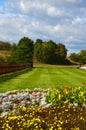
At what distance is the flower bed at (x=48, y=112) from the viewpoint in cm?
1115

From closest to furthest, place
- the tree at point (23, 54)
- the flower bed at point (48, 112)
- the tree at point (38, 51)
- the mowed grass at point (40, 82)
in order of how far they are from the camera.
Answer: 1. the flower bed at point (48, 112)
2. the mowed grass at point (40, 82)
3. the tree at point (23, 54)
4. the tree at point (38, 51)

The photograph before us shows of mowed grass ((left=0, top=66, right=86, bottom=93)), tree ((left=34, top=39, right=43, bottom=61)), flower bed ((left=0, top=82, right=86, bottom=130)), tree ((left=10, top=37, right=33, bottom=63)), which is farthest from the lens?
tree ((left=34, top=39, right=43, bottom=61))

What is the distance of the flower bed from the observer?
11148 millimetres

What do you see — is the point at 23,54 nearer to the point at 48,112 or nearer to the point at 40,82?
the point at 40,82

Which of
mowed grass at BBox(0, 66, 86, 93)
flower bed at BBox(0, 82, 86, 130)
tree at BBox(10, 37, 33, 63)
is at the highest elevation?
tree at BBox(10, 37, 33, 63)

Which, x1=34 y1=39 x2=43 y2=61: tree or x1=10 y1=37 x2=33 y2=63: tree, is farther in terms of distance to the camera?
x1=34 y1=39 x2=43 y2=61: tree

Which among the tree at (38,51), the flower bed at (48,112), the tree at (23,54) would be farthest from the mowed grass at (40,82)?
the tree at (38,51)

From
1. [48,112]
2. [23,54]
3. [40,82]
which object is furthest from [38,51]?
[48,112]

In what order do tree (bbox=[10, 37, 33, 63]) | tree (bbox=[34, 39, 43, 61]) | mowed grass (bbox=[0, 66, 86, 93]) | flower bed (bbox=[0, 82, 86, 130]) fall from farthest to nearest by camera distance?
tree (bbox=[34, 39, 43, 61]) → tree (bbox=[10, 37, 33, 63]) → mowed grass (bbox=[0, 66, 86, 93]) → flower bed (bbox=[0, 82, 86, 130])

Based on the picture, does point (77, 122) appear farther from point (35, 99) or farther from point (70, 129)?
point (35, 99)

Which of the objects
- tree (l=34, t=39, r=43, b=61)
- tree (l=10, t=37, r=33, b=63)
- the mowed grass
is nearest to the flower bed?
the mowed grass

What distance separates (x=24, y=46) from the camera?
505 feet

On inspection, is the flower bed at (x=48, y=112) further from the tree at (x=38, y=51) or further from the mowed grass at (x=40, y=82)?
the tree at (x=38, y=51)

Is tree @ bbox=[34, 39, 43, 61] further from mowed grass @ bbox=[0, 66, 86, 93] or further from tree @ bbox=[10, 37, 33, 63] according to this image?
mowed grass @ bbox=[0, 66, 86, 93]
